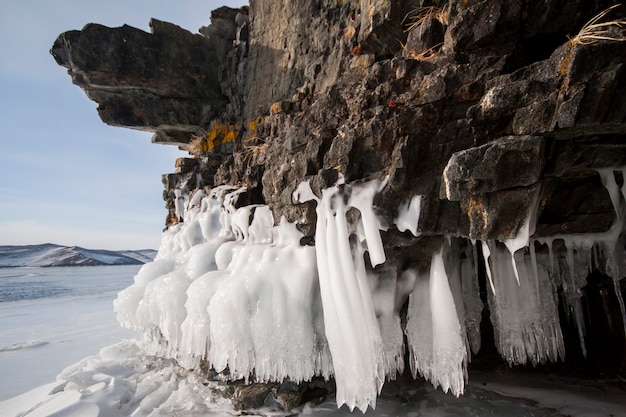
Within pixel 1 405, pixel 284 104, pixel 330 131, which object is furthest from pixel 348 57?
pixel 1 405

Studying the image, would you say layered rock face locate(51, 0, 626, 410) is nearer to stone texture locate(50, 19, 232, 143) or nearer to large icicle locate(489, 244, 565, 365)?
large icicle locate(489, 244, 565, 365)

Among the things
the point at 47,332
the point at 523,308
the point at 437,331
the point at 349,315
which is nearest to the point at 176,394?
the point at 349,315

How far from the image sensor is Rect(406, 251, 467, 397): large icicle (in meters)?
2.65

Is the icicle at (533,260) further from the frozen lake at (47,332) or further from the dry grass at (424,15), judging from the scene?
the frozen lake at (47,332)

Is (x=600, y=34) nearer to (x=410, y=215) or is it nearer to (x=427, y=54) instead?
(x=427, y=54)

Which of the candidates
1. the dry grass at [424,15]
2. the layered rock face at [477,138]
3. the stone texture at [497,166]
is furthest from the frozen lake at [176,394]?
the dry grass at [424,15]

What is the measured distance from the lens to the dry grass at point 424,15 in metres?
2.94

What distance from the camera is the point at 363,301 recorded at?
2.73 metres

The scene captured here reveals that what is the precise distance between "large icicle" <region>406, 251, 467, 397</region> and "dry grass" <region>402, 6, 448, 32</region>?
2239 millimetres

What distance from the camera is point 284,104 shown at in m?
4.36

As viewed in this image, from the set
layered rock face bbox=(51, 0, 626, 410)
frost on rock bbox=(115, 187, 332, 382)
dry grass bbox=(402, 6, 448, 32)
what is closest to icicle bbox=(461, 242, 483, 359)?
layered rock face bbox=(51, 0, 626, 410)

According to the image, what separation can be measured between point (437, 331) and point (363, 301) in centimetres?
70

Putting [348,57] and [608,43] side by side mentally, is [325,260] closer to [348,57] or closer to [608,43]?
[608,43]

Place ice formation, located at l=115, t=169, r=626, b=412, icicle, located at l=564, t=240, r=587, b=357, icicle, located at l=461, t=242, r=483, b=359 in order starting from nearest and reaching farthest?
ice formation, located at l=115, t=169, r=626, b=412
icicle, located at l=564, t=240, r=587, b=357
icicle, located at l=461, t=242, r=483, b=359
